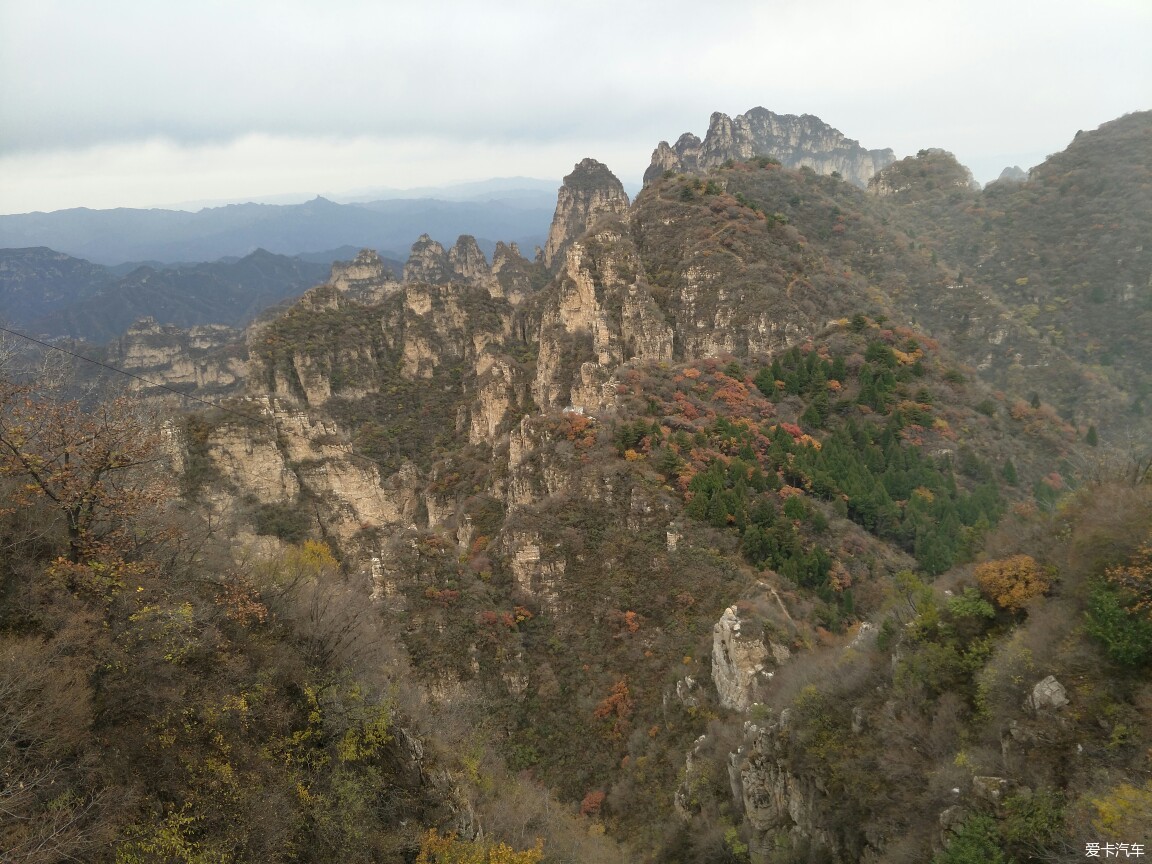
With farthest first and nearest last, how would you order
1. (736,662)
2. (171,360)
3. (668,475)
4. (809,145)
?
(809,145) < (171,360) < (668,475) < (736,662)

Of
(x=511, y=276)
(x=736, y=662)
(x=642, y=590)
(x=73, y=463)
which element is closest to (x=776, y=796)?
(x=736, y=662)

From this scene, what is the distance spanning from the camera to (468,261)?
153625 millimetres

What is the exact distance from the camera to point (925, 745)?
495 inches

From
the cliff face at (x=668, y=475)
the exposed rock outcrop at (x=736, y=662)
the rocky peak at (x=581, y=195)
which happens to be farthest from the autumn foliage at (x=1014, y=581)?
the rocky peak at (x=581, y=195)

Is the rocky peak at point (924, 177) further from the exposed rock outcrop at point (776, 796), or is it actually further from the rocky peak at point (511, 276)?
the exposed rock outcrop at point (776, 796)

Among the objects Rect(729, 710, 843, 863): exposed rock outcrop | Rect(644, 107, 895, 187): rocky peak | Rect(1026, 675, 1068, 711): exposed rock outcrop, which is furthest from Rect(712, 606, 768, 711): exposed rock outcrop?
Rect(644, 107, 895, 187): rocky peak

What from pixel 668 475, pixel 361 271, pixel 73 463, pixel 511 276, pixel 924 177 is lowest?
pixel 668 475

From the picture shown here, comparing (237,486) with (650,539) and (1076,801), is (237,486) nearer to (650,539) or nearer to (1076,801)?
(650,539)

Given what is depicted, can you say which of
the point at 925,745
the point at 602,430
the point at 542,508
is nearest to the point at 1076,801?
the point at 925,745

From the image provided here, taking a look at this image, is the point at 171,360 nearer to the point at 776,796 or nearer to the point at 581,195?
the point at 581,195

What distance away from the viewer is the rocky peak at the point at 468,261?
5999 inches

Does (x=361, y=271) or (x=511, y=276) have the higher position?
(x=361, y=271)

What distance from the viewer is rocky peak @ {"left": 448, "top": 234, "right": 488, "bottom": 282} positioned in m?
152

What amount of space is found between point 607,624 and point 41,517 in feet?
67.0
